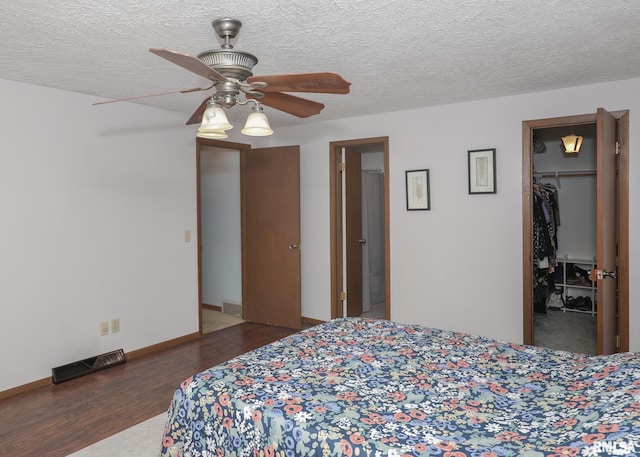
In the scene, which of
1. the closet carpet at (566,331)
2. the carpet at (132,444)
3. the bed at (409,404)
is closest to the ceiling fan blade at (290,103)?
the bed at (409,404)

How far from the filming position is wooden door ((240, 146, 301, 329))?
16.8ft

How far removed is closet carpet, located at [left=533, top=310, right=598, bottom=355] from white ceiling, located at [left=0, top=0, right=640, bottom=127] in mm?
2361

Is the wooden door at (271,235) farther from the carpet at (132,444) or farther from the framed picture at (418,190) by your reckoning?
the carpet at (132,444)

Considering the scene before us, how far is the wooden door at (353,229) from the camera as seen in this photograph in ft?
17.3

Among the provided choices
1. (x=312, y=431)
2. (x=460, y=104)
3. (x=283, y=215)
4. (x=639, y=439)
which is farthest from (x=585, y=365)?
(x=283, y=215)

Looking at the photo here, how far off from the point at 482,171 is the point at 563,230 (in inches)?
92.6

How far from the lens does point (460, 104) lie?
4.18m

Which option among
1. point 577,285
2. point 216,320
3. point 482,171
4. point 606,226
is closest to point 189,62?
point 606,226

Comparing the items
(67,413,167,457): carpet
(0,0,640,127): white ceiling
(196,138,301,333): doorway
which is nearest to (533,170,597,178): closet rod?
(0,0,640,127): white ceiling

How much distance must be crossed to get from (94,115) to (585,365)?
13.0 ft

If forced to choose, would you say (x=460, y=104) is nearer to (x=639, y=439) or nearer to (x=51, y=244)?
(x=639, y=439)

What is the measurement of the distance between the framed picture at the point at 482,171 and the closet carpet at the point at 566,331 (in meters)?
1.56

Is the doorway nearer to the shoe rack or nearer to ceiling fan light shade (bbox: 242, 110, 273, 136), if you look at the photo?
ceiling fan light shade (bbox: 242, 110, 273, 136)

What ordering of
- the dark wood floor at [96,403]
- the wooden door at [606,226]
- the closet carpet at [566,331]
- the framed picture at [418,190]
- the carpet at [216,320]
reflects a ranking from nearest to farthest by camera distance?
the dark wood floor at [96,403]
the wooden door at [606,226]
the closet carpet at [566,331]
the framed picture at [418,190]
the carpet at [216,320]
